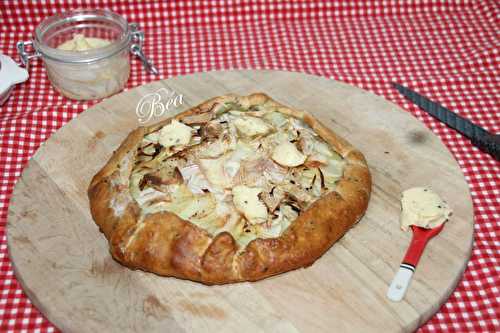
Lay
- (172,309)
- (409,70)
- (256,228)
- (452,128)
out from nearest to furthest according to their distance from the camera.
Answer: (172,309)
(256,228)
(452,128)
(409,70)

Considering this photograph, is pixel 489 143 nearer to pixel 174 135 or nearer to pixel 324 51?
pixel 324 51

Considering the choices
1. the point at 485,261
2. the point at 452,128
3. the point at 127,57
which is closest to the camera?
the point at 485,261

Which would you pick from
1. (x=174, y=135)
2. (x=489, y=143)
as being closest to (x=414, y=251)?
(x=489, y=143)

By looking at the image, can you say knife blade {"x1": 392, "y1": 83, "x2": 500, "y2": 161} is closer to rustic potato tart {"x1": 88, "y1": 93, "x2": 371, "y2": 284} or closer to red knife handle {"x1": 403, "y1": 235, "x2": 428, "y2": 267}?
rustic potato tart {"x1": 88, "y1": 93, "x2": 371, "y2": 284}

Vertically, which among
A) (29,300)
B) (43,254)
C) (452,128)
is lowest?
(29,300)

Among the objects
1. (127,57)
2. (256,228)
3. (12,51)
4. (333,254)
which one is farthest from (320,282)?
(12,51)

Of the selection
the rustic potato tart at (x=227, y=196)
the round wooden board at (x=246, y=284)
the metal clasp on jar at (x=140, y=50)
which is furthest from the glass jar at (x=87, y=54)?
the rustic potato tart at (x=227, y=196)

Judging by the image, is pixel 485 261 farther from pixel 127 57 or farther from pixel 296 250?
pixel 127 57

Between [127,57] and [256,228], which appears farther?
[127,57]
